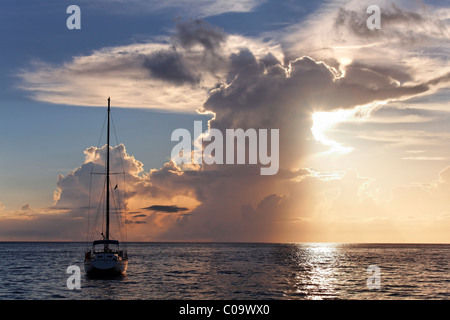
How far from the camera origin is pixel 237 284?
64438mm

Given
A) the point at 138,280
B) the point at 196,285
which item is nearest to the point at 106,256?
the point at 138,280
